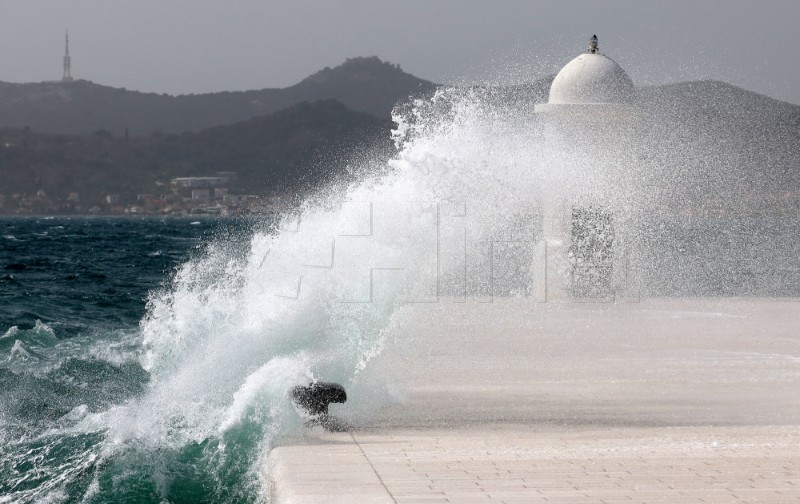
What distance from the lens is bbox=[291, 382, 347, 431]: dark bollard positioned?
317 inches

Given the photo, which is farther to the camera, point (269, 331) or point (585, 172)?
point (585, 172)

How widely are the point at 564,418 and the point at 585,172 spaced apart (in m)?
7.92

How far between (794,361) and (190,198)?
131 m

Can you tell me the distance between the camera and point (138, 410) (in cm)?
893

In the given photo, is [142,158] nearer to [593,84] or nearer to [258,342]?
[593,84]

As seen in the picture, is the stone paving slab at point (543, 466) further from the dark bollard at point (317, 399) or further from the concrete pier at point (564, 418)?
the dark bollard at point (317, 399)

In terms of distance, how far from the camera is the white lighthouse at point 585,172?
16.0 meters

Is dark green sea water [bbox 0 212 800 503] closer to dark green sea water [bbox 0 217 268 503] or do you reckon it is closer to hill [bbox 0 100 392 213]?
dark green sea water [bbox 0 217 268 503]

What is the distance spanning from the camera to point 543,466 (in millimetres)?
6852

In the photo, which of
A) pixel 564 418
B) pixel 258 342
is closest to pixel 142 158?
pixel 258 342

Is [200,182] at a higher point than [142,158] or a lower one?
lower

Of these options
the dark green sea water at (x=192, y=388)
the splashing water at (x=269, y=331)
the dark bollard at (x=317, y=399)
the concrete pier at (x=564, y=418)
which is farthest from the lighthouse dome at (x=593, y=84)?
the dark bollard at (x=317, y=399)

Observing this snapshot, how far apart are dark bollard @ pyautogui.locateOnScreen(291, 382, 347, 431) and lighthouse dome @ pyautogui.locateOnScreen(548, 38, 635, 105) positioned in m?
9.02

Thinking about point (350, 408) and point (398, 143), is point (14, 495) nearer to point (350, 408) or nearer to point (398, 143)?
point (350, 408)
